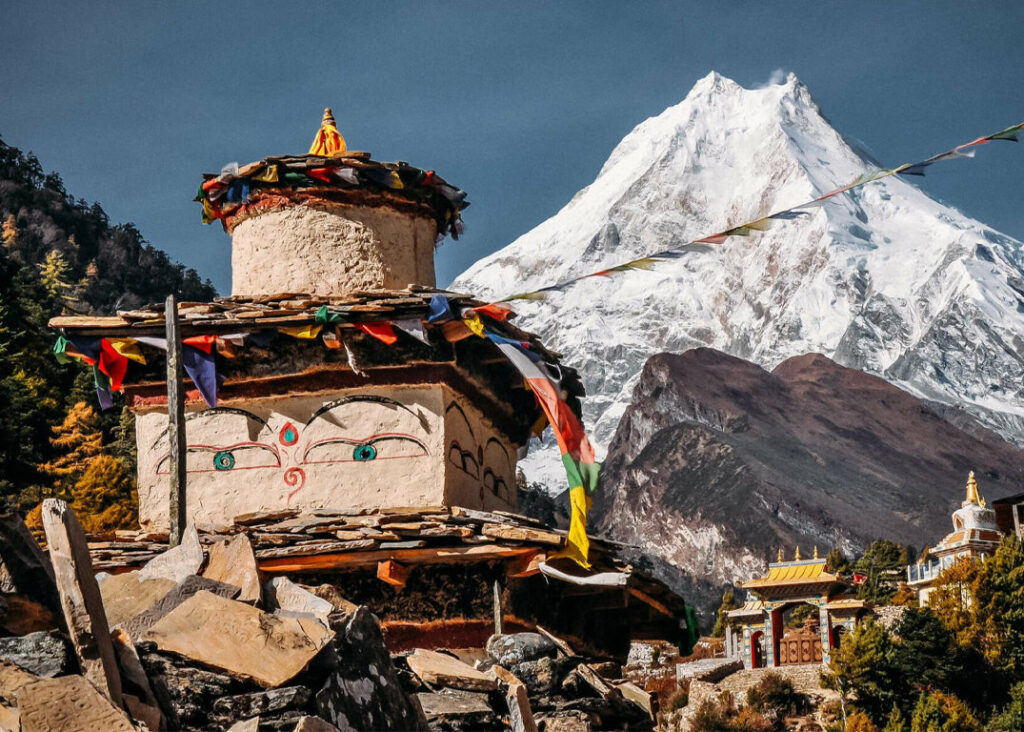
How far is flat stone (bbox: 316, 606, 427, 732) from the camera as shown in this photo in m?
5.91

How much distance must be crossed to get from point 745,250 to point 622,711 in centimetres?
16839

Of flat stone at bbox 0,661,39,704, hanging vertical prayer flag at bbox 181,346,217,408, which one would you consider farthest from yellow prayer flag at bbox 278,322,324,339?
flat stone at bbox 0,661,39,704

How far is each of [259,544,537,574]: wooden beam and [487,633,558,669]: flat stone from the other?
1.84 metres

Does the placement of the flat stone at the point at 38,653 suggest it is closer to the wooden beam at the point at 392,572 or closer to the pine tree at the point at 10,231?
the wooden beam at the point at 392,572

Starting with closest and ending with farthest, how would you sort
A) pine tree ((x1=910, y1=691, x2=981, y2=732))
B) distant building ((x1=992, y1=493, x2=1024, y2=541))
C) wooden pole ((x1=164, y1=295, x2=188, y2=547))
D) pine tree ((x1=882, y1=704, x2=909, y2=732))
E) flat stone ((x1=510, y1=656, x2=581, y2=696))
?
flat stone ((x1=510, y1=656, x2=581, y2=696)), wooden pole ((x1=164, y1=295, x2=188, y2=547)), pine tree ((x1=910, y1=691, x2=981, y2=732)), pine tree ((x1=882, y1=704, x2=909, y2=732)), distant building ((x1=992, y1=493, x2=1024, y2=541))

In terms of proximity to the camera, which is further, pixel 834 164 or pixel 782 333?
pixel 834 164

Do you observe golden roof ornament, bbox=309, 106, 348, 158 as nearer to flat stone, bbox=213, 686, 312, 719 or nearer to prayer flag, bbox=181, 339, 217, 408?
prayer flag, bbox=181, 339, 217, 408

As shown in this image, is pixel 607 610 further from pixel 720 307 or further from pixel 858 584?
pixel 720 307

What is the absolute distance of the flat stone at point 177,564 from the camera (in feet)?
25.4

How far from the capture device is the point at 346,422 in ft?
36.9

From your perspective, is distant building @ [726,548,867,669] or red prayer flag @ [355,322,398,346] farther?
distant building @ [726,548,867,669]

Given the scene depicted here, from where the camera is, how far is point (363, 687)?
609 centimetres

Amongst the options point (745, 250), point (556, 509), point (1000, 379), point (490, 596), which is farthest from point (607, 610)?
point (745, 250)

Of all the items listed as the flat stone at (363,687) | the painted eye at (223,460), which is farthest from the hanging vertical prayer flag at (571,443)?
the flat stone at (363,687)
